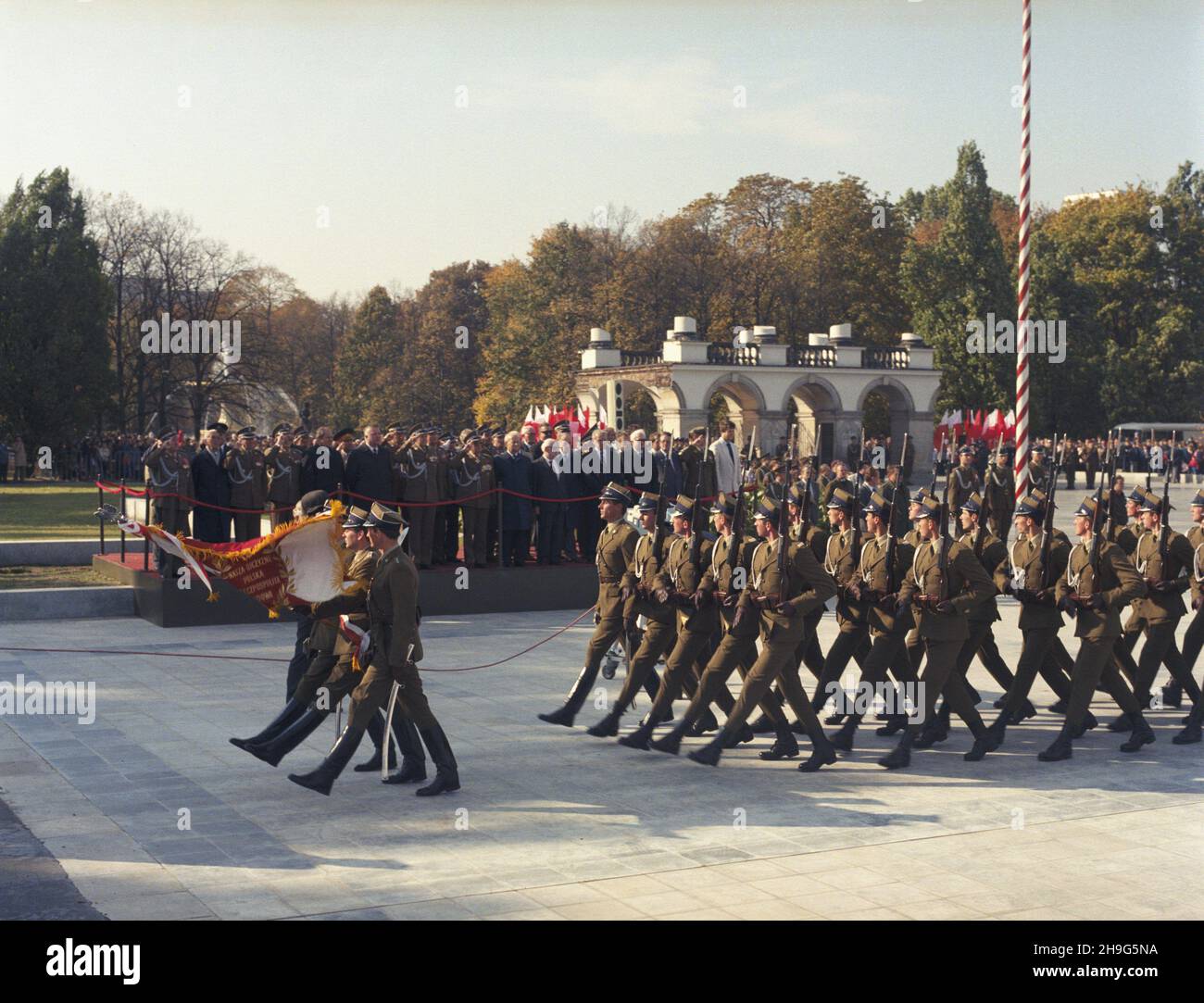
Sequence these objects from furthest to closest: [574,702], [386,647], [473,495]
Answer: [473,495] → [574,702] → [386,647]

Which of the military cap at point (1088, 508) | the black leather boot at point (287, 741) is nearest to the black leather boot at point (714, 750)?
the black leather boot at point (287, 741)

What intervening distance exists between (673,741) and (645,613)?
1.14 m

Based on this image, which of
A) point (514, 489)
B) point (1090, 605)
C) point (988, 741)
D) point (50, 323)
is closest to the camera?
point (1090, 605)

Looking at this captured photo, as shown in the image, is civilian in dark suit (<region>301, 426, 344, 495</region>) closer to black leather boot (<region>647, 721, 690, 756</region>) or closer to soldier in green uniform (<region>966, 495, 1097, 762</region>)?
black leather boot (<region>647, 721, 690, 756</region>)

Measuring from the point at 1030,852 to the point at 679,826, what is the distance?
7.03 feet

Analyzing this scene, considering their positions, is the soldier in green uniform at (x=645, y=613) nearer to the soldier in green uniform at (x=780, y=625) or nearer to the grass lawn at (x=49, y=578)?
the soldier in green uniform at (x=780, y=625)

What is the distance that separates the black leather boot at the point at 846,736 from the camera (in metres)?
11.9

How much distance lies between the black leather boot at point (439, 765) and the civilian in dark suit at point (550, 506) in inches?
423

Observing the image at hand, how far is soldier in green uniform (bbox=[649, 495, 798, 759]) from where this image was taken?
37.3 feet

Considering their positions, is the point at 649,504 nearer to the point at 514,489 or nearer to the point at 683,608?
the point at 683,608

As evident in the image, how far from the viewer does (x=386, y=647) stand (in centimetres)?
1003

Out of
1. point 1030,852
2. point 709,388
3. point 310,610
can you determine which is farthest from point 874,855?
point 709,388

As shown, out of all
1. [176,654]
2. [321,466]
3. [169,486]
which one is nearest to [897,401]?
[321,466]
